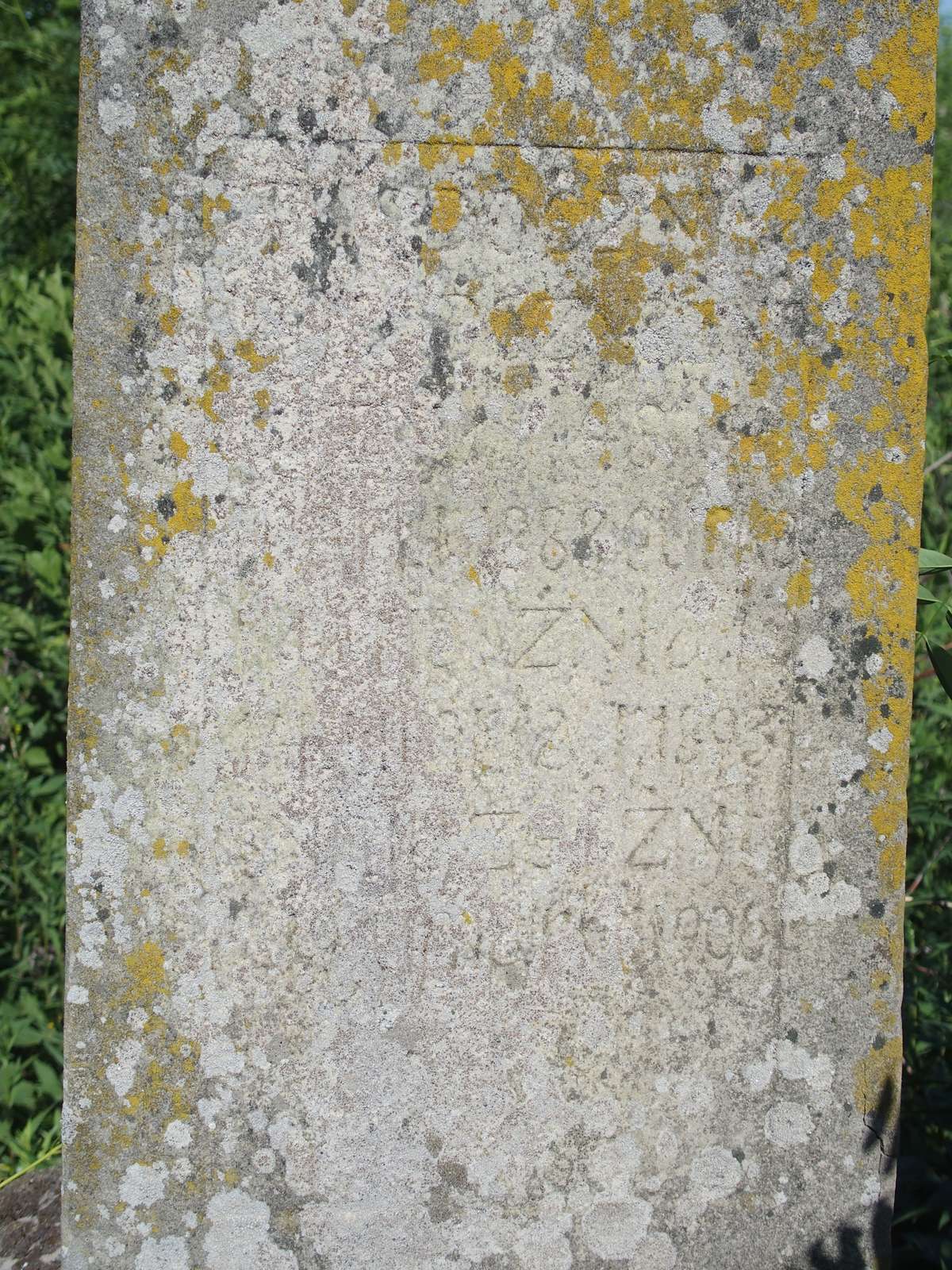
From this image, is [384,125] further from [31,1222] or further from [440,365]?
[31,1222]

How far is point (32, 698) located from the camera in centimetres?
342

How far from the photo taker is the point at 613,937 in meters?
1.86

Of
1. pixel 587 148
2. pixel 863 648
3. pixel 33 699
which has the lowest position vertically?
pixel 33 699

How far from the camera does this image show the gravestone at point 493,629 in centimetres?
170

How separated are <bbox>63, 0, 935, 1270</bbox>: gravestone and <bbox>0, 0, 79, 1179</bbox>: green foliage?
1.04m

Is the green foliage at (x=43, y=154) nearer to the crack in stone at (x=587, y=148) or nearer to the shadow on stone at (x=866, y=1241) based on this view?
the crack in stone at (x=587, y=148)

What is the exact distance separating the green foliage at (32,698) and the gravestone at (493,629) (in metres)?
1.04

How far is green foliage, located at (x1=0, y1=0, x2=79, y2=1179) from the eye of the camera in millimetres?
2754

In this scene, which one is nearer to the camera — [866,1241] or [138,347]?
[138,347]

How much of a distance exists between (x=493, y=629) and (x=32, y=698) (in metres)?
2.14

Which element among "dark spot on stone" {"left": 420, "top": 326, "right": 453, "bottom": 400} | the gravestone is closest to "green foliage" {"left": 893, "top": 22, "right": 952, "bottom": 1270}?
the gravestone

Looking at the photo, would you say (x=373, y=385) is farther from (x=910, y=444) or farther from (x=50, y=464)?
(x=50, y=464)

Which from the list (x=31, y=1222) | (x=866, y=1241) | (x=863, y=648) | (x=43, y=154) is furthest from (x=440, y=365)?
(x=43, y=154)

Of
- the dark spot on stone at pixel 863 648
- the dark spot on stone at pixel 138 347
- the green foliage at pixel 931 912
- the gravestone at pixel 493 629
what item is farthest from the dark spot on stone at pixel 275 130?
the dark spot on stone at pixel 863 648
